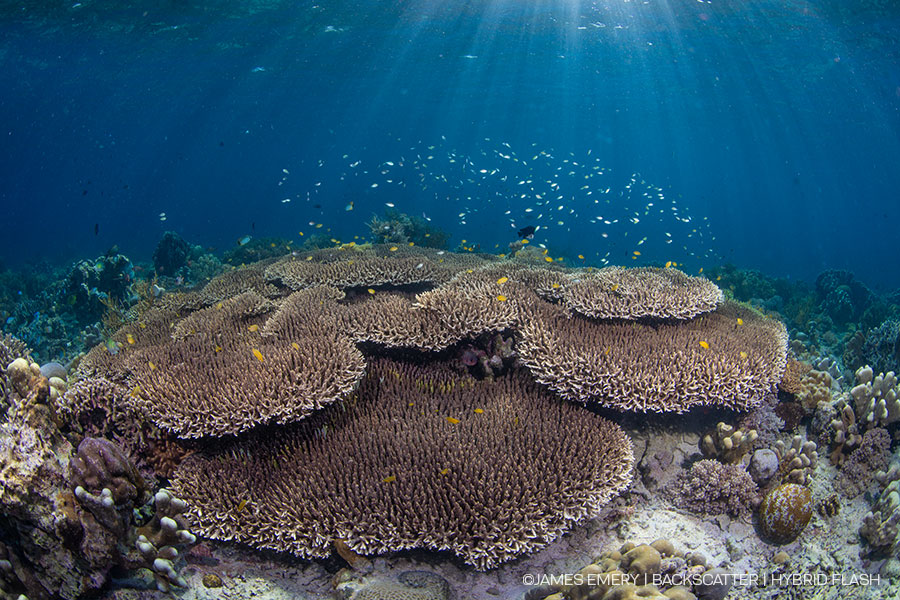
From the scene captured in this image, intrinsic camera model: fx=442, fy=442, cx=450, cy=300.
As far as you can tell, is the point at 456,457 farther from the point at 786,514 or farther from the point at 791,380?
the point at 791,380

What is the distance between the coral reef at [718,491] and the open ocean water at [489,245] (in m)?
0.08

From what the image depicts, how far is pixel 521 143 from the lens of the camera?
110625 mm

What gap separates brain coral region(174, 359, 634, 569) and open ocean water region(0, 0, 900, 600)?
0.69ft

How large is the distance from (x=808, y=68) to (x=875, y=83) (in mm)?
7689

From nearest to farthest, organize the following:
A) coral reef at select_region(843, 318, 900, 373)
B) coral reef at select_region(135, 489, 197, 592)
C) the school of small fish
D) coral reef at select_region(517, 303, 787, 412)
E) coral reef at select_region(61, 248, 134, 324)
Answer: coral reef at select_region(135, 489, 197, 592), coral reef at select_region(517, 303, 787, 412), coral reef at select_region(843, 318, 900, 373), coral reef at select_region(61, 248, 134, 324), the school of small fish

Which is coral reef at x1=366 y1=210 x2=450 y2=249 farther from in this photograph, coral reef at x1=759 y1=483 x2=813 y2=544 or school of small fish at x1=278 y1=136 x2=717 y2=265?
school of small fish at x1=278 y1=136 x2=717 y2=265

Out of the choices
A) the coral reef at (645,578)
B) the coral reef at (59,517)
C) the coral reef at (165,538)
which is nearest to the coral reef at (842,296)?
the coral reef at (645,578)

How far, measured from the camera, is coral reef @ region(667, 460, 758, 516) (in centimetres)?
530

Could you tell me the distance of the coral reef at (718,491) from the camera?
5.30 meters

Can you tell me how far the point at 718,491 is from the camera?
17.4ft

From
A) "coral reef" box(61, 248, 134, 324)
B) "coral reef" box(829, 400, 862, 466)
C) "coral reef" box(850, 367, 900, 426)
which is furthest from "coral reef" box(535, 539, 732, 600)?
"coral reef" box(61, 248, 134, 324)

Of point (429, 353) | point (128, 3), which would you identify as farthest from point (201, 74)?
point (429, 353)

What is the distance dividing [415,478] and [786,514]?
13.9 feet

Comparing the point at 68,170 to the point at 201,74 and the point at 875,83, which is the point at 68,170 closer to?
the point at 201,74
